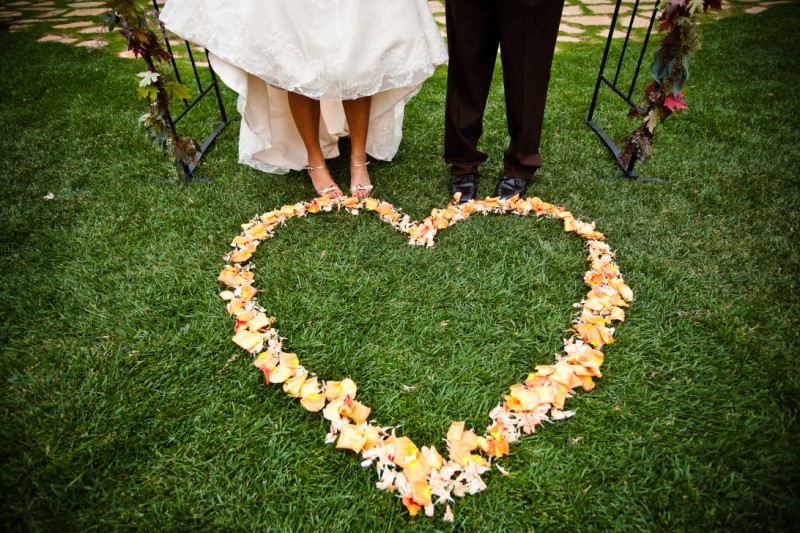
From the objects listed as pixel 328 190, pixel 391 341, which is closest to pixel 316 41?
pixel 328 190

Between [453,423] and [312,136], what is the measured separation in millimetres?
1769

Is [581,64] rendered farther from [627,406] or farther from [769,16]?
[627,406]

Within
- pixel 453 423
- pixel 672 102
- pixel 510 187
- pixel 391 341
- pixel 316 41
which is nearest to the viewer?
pixel 453 423

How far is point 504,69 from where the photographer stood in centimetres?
217

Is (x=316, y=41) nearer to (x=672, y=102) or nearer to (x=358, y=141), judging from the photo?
(x=358, y=141)

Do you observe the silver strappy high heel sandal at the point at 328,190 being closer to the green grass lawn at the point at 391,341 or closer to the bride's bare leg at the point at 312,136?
the bride's bare leg at the point at 312,136

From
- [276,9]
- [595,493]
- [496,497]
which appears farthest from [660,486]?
[276,9]

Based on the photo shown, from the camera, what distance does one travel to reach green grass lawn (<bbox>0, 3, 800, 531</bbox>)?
1186mm

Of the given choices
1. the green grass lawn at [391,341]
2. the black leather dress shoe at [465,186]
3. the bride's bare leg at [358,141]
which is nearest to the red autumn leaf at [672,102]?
the green grass lawn at [391,341]

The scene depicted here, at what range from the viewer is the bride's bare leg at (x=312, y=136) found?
232 cm

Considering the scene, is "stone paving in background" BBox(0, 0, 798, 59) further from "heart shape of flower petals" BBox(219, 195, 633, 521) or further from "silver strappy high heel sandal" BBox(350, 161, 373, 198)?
"heart shape of flower petals" BBox(219, 195, 633, 521)

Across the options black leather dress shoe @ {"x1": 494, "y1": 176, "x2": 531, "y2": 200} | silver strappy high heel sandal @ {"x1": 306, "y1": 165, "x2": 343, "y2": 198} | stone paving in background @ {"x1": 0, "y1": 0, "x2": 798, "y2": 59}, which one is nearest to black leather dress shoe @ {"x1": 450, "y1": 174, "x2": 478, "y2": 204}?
black leather dress shoe @ {"x1": 494, "y1": 176, "x2": 531, "y2": 200}

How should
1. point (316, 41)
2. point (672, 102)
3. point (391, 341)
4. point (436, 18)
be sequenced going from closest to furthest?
1. point (391, 341)
2. point (316, 41)
3. point (672, 102)
4. point (436, 18)

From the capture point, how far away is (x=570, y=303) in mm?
1770
